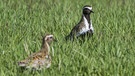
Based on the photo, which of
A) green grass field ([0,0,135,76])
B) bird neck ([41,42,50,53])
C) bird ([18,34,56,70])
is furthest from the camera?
bird neck ([41,42,50,53])

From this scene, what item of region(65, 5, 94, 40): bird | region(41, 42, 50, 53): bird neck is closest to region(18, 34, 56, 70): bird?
region(41, 42, 50, 53): bird neck

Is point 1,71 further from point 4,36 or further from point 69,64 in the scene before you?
point 4,36

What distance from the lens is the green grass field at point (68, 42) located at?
7977 millimetres

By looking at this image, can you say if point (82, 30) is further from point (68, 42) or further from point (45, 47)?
point (45, 47)

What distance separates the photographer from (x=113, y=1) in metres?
17.0

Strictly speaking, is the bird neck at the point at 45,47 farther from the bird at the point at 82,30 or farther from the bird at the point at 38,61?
the bird at the point at 82,30

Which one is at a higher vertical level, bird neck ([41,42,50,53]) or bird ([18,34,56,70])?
bird neck ([41,42,50,53])

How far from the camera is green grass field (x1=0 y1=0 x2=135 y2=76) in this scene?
7.98 m

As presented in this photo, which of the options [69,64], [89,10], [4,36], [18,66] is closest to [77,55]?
[69,64]

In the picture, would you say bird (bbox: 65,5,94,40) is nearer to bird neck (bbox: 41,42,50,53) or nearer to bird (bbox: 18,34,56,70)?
bird neck (bbox: 41,42,50,53)

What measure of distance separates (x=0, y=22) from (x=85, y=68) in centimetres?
405

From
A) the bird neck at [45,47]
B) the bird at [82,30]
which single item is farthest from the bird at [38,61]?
the bird at [82,30]

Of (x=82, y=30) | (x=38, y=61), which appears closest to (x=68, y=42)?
(x=82, y=30)

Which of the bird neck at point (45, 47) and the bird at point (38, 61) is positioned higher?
the bird neck at point (45, 47)
